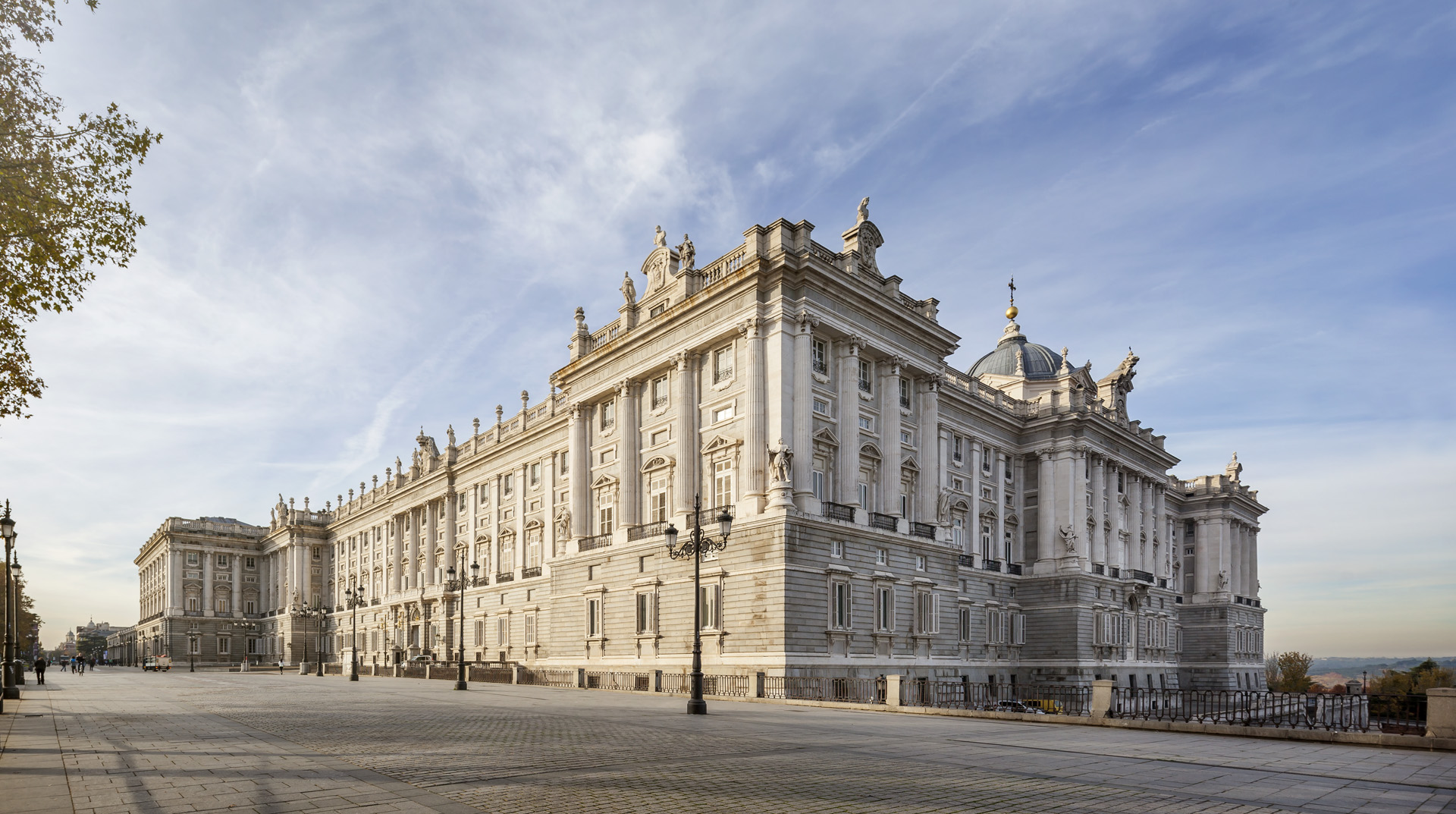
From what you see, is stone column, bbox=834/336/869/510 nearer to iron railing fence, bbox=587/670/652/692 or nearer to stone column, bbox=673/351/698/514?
stone column, bbox=673/351/698/514

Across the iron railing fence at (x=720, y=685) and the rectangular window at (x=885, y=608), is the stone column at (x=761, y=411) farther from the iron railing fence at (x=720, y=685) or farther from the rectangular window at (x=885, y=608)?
the rectangular window at (x=885, y=608)

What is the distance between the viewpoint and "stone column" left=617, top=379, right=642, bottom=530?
4588 cm

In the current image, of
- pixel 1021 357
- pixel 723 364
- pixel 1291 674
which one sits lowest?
pixel 1291 674

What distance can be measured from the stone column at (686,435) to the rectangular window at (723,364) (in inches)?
52.9

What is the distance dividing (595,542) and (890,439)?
16672 millimetres

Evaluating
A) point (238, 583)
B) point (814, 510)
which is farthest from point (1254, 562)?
point (238, 583)

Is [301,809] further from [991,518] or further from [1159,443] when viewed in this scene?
[1159,443]

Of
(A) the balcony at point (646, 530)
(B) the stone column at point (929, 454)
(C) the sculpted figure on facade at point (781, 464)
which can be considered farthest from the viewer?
(B) the stone column at point (929, 454)

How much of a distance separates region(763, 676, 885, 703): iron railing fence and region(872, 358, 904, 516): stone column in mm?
11307

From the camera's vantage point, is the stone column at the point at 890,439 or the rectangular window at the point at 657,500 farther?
the rectangular window at the point at 657,500

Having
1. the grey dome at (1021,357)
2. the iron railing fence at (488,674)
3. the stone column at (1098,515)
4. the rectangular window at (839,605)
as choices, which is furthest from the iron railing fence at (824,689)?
the grey dome at (1021,357)

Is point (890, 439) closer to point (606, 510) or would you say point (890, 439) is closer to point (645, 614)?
point (645, 614)

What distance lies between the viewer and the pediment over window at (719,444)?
40.0 meters

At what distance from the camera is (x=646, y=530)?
44250mm
